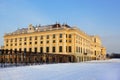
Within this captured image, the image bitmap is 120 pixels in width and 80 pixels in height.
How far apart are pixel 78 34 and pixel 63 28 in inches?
293

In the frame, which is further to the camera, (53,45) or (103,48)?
(103,48)

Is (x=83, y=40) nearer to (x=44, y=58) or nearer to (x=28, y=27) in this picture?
(x=28, y=27)

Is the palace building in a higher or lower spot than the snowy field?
higher

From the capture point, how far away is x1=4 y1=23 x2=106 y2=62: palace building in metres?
80.1

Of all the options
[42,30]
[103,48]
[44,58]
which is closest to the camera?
[44,58]

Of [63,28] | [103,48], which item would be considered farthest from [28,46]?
[103,48]

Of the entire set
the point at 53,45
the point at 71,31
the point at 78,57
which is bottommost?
the point at 78,57

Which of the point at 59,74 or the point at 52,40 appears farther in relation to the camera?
the point at 52,40

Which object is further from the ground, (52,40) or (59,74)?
(52,40)

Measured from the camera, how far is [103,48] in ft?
531

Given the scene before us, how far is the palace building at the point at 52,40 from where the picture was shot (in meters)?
80.1

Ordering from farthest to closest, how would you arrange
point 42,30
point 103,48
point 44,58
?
point 103,48 → point 42,30 → point 44,58

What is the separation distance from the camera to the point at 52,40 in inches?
3268

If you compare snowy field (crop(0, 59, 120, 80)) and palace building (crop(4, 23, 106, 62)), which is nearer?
snowy field (crop(0, 59, 120, 80))
